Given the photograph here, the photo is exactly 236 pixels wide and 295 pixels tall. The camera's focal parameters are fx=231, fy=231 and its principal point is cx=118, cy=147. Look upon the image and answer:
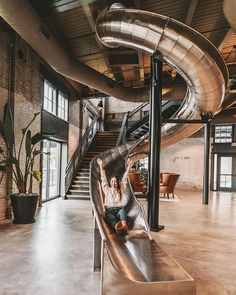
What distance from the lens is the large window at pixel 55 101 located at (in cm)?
731

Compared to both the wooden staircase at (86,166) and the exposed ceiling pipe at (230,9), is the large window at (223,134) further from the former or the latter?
the exposed ceiling pipe at (230,9)

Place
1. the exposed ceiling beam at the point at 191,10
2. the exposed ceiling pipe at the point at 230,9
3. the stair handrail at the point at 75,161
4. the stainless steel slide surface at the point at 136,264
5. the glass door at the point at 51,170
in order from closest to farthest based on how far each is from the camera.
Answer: the stainless steel slide surface at the point at 136,264
the exposed ceiling pipe at the point at 230,9
the exposed ceiling beam at the point at 191,10
the glass door at the point at 51,170
the stair handrail at the point at 75,161

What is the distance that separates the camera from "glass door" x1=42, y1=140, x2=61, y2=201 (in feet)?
24.6

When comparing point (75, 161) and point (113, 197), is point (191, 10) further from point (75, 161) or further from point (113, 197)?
point (75, 161)

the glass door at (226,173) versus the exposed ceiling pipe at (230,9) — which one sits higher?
the exposed ceiling pipe at (230,9)

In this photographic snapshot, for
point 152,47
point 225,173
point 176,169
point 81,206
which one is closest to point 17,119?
point 81,206

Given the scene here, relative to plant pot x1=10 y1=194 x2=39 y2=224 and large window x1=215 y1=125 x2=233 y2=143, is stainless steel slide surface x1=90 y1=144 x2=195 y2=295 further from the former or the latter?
large window x1=215 y1=125 x2=233 y2=143

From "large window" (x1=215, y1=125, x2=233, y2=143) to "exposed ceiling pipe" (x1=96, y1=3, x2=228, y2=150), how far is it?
8.35 m

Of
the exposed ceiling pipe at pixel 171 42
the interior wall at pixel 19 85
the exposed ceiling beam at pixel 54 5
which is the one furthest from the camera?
the interior wall at pixel 19 85

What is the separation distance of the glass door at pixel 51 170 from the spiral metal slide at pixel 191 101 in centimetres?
323

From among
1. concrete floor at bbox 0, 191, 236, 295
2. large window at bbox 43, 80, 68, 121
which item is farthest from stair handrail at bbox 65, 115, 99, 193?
concrete floor at bbox 0, 191, 236, 295

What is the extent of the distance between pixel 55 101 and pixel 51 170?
240 cm

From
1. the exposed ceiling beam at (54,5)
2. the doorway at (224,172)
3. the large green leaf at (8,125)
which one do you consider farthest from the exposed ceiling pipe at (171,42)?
the doorway at (224,172)

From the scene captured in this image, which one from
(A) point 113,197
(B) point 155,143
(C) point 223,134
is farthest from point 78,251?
(C) point 223,134
